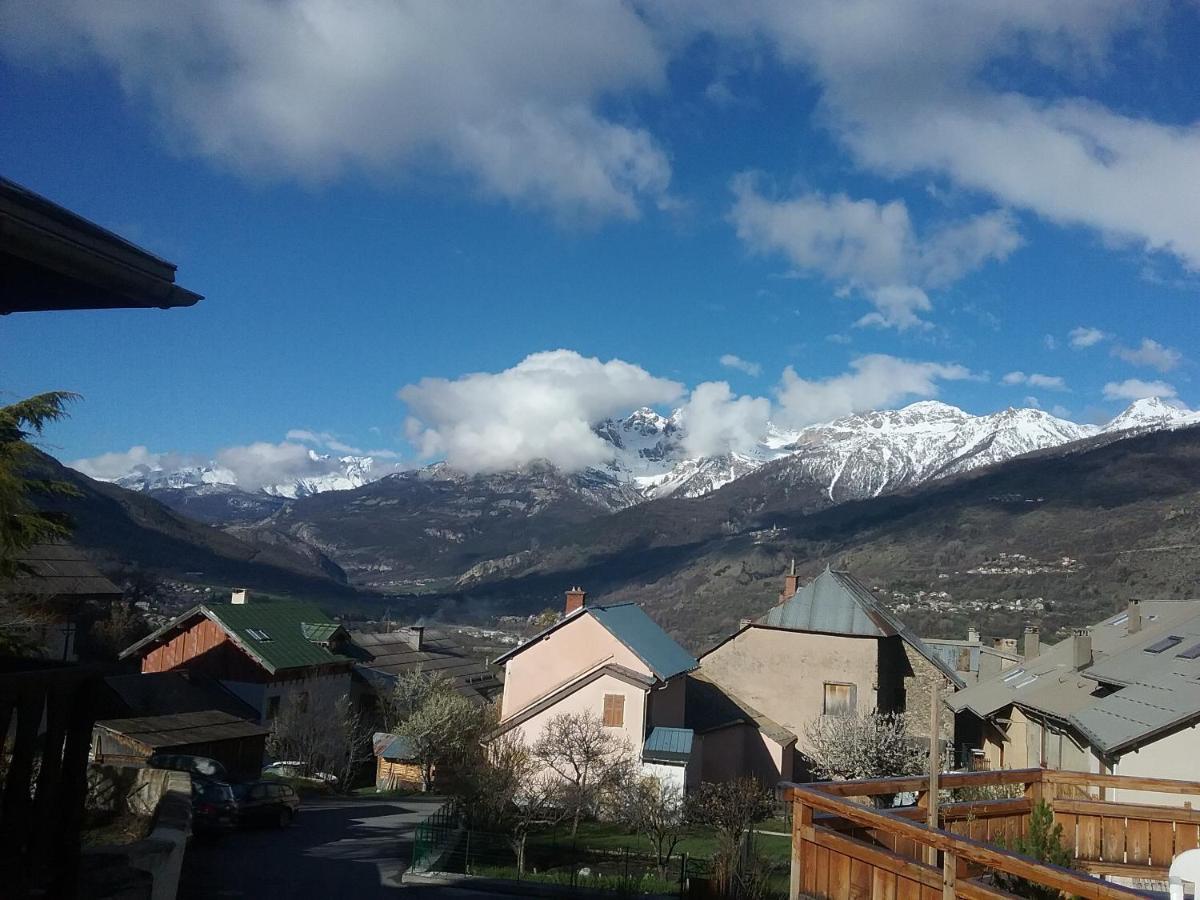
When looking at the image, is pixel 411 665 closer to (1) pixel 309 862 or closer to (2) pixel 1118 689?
(1) pixel 309 862

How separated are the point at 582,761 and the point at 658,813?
5681mm

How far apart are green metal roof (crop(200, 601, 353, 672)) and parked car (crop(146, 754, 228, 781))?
13.7 m

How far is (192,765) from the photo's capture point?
23000 millimetres

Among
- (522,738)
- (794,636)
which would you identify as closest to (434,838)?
(522,738)

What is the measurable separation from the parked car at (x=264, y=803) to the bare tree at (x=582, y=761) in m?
7.17

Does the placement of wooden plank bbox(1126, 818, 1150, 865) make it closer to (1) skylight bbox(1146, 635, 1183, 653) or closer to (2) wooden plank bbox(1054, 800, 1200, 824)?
(2) wooden plank bbox(1054, 800, 1200, 824)

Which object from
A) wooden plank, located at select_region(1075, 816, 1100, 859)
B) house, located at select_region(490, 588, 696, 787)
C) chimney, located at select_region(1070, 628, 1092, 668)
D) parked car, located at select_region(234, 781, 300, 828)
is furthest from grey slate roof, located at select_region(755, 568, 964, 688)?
wooden plank, located at select_region(1075, 816, 1100, 859)

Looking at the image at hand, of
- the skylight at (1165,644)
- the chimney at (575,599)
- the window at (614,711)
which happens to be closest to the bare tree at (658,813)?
the window at (614,711)

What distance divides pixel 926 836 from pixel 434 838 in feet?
54.2

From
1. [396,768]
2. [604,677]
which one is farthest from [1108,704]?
[396,768]

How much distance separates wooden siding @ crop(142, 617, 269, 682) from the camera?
37.0 metres

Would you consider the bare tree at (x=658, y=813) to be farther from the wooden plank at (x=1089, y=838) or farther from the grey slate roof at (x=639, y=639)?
the wooden plank at (x=1089, y=838)

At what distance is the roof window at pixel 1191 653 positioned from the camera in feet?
59.1

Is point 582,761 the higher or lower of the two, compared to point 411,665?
lower
